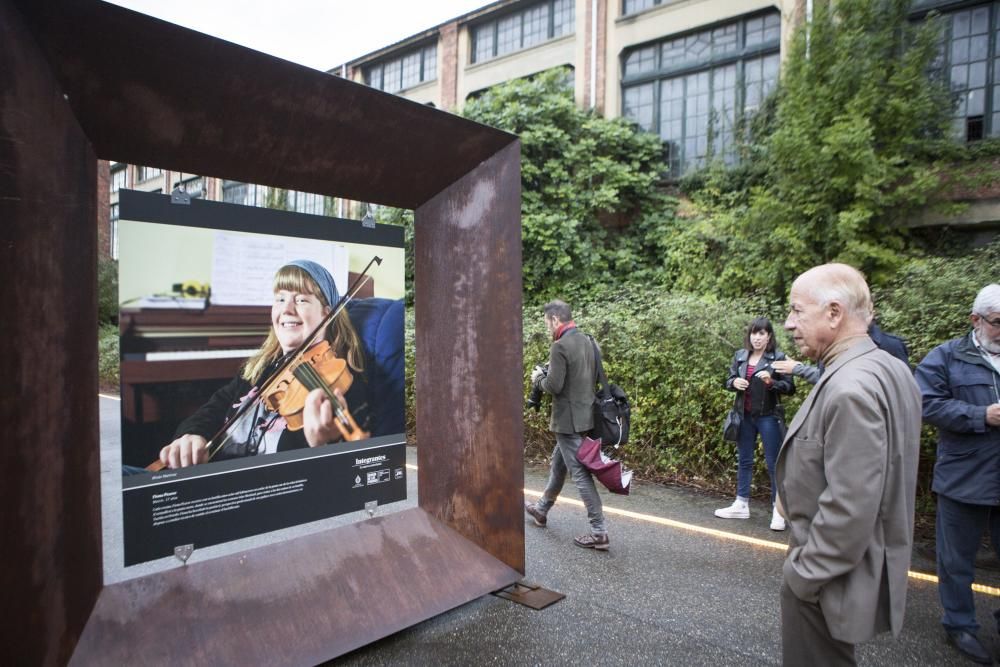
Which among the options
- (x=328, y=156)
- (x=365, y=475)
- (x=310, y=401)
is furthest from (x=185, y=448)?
(x=328, y=156)

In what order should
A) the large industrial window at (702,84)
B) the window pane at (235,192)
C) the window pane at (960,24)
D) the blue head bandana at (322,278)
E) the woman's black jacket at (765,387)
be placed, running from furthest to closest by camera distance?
1. the window pane at (235,192)
2. the large industrial window at (702,84)
3. the window pane at (960,24)
4. the woman's black jacket at (765,387)
5. the blue head bandana at (322,278)

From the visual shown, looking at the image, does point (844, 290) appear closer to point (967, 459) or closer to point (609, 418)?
point (967, 459)

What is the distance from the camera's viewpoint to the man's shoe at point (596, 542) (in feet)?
15.5

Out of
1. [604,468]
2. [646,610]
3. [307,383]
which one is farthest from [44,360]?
[604,468]

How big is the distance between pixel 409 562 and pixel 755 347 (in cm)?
355

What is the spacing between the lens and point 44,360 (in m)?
2.18

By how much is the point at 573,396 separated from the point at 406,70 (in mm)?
20816

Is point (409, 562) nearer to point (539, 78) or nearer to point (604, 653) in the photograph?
point (604, 653)

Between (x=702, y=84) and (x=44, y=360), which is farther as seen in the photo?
(x=702, y=84)

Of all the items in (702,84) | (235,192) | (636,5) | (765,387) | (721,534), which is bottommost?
(721,534)

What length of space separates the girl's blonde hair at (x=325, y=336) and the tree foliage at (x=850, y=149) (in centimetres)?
969

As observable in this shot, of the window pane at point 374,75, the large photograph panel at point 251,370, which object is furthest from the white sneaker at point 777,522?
the window pane at point 374,75

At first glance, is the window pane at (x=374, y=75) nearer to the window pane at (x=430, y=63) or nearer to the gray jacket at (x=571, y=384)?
the window pane at (x=430, y=63)

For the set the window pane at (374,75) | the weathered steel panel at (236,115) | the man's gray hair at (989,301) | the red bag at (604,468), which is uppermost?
the window pane at (374,75)
